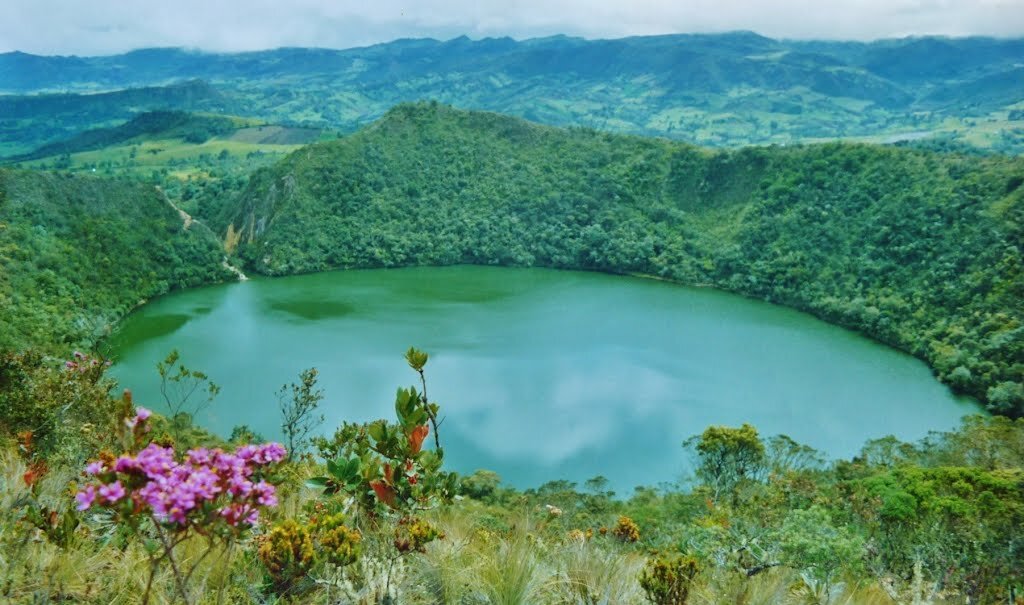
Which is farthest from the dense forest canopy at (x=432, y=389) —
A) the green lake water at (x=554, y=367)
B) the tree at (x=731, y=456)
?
the green lake water at (x=554, y=367)

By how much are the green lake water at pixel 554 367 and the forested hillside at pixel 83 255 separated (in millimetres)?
1809

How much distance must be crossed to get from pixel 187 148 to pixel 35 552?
90195 millimetres

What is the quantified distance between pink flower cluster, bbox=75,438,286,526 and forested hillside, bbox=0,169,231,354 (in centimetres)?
2657

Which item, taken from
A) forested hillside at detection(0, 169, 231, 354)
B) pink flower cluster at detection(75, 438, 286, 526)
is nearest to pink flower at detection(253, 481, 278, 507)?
pink flower cluster at detection(75, 438, 286, 526)

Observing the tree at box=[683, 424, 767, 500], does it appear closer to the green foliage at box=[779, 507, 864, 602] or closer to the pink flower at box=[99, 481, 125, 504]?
the green foliage at box=[779, 507, 864, 602]

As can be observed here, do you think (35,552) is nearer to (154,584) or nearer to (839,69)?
(154,584)

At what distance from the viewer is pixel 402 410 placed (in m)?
2.48

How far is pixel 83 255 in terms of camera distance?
35719 mm

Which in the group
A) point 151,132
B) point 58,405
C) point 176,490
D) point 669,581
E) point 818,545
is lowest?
point 818,545

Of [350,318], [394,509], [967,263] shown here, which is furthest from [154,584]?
[967,263]

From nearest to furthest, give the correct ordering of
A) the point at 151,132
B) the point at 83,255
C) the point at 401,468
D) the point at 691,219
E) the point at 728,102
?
the point at 401,468, the point at 83,255, the point at 691,219, the point at 151,132, the point at 728,102

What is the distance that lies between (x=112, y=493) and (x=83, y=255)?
40201 mm

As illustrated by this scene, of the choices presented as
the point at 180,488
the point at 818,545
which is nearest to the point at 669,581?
the point at 180,488

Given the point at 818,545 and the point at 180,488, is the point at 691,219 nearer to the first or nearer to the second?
the point at 818,545
